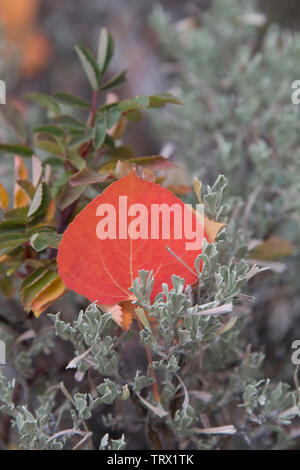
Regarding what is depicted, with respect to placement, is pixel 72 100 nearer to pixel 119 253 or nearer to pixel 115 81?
pixel 115 81

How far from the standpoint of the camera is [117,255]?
44 cm

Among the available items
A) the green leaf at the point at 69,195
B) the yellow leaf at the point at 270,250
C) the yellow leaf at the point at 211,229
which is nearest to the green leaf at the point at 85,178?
the green leaf at the point at 69,195

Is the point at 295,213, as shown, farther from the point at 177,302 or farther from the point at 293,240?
the point at 177,302

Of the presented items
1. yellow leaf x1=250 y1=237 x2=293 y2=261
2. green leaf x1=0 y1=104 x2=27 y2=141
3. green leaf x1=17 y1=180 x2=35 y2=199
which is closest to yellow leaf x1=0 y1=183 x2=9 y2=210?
green leaf x1=17 y1=180 x2=35 y2=199

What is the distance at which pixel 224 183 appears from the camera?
0.44 meters

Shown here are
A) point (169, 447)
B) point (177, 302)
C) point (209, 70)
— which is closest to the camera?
point (177, 302)

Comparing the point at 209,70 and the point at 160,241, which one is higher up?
the point at 209,70

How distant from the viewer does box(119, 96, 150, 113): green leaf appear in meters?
0.48

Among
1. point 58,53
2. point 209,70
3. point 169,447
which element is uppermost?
point 58,53

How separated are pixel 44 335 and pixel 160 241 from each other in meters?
0.22

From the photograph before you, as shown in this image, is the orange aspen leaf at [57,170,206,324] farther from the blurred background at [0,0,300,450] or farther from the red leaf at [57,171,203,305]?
the blurred background at [0,0,300,450]

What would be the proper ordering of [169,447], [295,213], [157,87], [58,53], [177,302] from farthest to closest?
[58,53], [157,87], [295,213], [169,447], [177,302]
